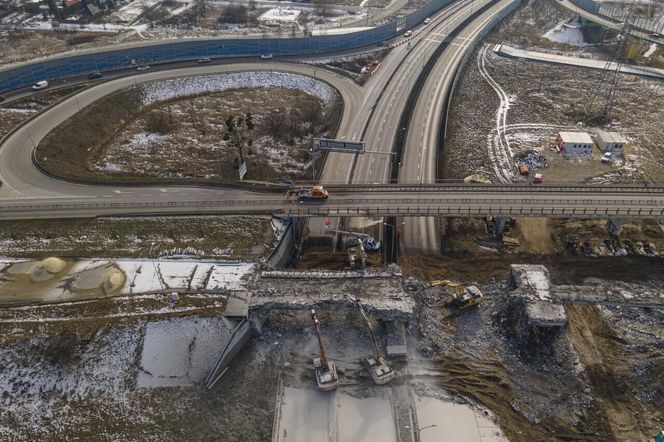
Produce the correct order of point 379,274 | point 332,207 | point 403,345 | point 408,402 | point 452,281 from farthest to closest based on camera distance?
point 332,207, point 452,281, point 379,274, point 403,345, point 408,402

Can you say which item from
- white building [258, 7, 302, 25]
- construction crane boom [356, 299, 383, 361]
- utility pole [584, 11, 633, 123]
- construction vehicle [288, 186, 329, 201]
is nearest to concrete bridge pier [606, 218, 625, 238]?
utility pole [584, 11, 633, 123]

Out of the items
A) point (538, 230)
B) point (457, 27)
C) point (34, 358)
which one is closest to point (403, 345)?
point (538, 230)

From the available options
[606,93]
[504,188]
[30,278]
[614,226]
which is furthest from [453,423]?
[606,93]

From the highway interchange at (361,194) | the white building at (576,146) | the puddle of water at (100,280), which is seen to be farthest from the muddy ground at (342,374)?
the white building at (576,146)

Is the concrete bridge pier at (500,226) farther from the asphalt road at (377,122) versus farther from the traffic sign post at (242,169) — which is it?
the traffic sign post at (242,169)

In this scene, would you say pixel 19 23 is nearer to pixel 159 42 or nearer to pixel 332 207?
pixel 159 42
